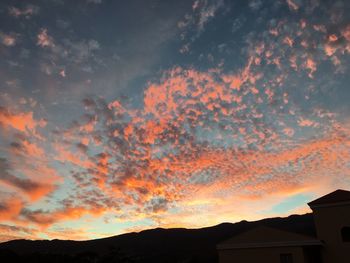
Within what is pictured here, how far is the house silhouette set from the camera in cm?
2708

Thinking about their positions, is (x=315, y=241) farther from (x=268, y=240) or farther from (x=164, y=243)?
(x=164, y=243)

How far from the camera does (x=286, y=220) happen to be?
371ft

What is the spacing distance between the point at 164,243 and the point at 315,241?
264ft

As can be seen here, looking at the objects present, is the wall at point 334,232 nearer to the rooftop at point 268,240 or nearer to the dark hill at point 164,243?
Answer: the rooftop at point 268,240

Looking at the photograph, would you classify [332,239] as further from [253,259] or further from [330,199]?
[253,259]

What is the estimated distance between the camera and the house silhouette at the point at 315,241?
2708 centimetres

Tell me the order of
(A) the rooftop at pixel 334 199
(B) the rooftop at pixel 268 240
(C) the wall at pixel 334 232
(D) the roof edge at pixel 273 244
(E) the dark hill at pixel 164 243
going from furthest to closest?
(E) the dark hill at pixel 164 243 → (A) the rooftop at pixel 334 199 → (C) the wall at pixel 334 232 → (B) the rooftop at pixel 268 240 → (D) the roof edge at pixel 273 244

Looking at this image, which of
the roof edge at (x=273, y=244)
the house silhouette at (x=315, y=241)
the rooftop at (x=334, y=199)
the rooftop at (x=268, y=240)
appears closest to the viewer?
the roof edge at (x=273, y=244)

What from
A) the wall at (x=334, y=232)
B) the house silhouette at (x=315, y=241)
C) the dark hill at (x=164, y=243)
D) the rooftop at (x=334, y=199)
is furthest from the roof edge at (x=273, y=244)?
the dark hill at (x=164, y=243)

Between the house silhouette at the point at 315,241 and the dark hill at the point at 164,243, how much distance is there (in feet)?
168

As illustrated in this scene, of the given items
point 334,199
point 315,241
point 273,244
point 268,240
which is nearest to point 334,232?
point 315,241

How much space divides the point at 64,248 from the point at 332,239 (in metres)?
90.4

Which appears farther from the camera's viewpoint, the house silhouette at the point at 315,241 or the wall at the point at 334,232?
the wall at the point at 334,232

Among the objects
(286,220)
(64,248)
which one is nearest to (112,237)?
(64,248)
